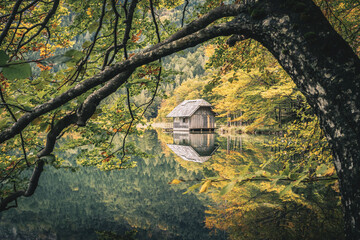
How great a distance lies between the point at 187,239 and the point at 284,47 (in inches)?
204

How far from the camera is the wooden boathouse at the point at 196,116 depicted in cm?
3238

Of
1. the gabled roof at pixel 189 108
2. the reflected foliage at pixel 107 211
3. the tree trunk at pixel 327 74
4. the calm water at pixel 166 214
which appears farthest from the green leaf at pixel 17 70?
the gabled roof at pixel 189 108

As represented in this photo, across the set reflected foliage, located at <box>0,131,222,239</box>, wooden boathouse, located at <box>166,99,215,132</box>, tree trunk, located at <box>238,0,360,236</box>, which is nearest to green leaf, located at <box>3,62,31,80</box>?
tree trunk, located at <box>238,0,360,236</box>

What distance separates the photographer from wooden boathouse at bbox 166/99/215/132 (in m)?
32.4

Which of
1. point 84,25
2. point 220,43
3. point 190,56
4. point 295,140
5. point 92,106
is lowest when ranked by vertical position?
point 295,140

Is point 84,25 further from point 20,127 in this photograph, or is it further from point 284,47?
point 284,47

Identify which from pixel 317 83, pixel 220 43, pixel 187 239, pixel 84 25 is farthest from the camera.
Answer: pixel 187 239

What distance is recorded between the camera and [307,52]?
1.06 m

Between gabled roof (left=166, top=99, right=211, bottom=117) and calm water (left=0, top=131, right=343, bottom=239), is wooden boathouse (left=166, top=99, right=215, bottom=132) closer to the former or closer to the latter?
gabled roof (left=166, top=99, right=211, bottom=117)

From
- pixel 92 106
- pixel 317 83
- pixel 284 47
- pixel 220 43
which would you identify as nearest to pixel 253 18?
pixel 284 47

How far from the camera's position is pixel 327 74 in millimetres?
1008

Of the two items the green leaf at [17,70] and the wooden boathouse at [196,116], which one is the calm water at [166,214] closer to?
the green leaf at [17,70]

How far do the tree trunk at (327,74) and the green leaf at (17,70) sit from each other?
1.19 metres

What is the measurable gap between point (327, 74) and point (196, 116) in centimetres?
3202
